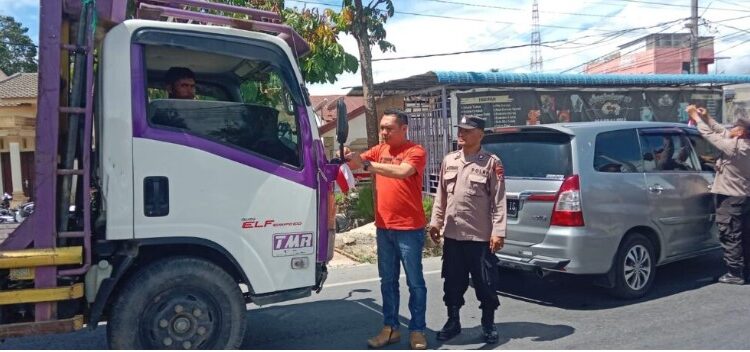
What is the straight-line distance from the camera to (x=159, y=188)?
3545 millimetres

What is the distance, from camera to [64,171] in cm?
338

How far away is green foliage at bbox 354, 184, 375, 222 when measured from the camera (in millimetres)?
10627

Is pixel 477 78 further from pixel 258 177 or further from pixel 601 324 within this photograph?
pixel 258 177

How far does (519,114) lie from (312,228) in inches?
351

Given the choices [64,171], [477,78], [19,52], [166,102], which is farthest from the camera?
[477,78]

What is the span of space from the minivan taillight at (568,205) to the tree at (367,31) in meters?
4.61

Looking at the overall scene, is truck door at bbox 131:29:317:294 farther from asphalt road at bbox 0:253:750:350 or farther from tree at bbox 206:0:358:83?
tree at bbox 206:0:358:83

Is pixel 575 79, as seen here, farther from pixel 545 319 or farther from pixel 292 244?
pixel 292 244

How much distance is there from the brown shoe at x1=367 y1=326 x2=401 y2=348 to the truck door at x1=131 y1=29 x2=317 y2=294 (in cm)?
79

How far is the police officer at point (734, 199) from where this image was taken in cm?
593

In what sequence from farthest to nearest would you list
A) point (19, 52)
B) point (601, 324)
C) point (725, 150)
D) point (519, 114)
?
point (519, 114)
point (19, 52)
point (725, 150)
point (601, 324)

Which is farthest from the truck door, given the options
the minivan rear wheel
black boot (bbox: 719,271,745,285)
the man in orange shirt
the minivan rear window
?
black boot (bbox: 719,271,745,285)

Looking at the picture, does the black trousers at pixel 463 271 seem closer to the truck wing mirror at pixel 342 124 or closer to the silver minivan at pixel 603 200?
the silver minivan at pixel 603 200

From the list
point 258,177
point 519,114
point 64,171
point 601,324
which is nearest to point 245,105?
point 258,177
